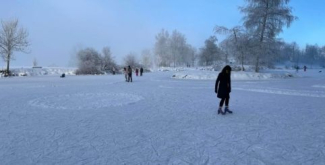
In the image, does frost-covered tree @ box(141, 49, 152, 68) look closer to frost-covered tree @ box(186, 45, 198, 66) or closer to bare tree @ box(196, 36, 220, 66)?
frost-covered tree @ box(186, 45, 198, 66)

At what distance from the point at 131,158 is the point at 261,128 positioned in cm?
382

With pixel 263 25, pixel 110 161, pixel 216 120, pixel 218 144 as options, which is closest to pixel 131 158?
pixel 110 161

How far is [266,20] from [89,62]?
32915mm

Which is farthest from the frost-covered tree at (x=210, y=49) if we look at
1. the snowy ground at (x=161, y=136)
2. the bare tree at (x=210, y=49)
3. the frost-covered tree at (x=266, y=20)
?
the snowy ground at (x=161, y=136)

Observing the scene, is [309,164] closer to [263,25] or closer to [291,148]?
[291,148]

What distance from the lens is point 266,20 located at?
29.9m

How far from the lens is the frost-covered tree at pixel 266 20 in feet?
96.5

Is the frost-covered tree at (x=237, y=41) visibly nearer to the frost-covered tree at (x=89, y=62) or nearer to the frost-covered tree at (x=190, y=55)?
the frost-covered tree at (x=89, y=62)

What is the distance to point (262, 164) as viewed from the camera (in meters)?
4.09

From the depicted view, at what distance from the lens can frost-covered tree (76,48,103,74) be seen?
1786 inches

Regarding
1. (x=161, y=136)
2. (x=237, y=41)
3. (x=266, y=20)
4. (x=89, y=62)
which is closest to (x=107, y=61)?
(x=89, y=62)

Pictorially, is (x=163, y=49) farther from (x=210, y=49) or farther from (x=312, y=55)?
(x=312, y=55)

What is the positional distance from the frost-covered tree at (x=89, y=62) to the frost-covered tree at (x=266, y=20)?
1172 inches

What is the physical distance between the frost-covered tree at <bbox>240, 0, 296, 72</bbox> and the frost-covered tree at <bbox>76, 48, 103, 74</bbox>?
97.7 feet
